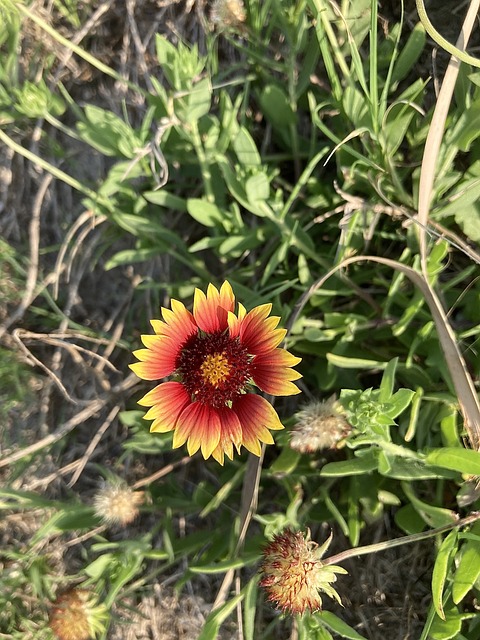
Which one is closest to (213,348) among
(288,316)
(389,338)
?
(288,316)

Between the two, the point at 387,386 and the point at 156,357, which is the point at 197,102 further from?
the point at 387,386

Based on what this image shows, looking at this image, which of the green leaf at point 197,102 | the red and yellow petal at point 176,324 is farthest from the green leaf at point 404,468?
the green leaf at point 197,102

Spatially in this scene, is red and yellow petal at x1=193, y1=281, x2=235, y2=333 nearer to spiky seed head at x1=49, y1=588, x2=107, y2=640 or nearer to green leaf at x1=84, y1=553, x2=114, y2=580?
green leaf at x1=84, y1=553, x2=114, y2=580

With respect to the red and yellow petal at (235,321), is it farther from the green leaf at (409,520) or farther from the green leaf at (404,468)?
A: the green leaf at (409,520)

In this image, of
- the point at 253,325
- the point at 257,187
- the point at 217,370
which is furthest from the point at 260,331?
the point at 257,187


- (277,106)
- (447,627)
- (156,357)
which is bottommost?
(447,627)

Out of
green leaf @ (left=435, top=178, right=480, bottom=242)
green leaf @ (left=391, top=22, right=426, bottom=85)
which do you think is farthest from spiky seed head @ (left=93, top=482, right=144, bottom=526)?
green leaf @ (left=391, top=22, right=426, bottom=85)
